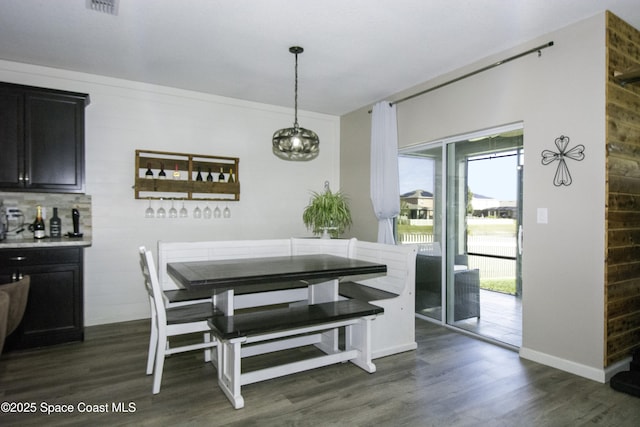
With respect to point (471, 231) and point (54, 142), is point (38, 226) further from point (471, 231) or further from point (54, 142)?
point (471, 231)

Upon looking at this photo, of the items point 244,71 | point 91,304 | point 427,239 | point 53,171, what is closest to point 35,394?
point 91,304

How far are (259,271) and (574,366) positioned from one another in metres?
2.57

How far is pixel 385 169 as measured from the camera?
4.79 metres

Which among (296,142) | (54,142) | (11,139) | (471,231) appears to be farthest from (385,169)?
(11,139)

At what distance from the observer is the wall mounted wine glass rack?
445 centimetres

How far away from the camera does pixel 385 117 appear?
479 cm

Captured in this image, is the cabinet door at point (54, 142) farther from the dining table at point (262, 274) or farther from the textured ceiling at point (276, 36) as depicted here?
the dining table at point (262, 274)

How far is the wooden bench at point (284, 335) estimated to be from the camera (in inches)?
97.8

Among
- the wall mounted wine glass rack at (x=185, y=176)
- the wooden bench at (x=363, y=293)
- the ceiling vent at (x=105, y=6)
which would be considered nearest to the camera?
the ceiling vent at (x=105, y=6)

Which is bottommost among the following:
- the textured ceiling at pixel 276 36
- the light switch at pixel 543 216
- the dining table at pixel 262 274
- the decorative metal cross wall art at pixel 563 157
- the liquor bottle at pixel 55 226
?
the dining table at pixel 262 274

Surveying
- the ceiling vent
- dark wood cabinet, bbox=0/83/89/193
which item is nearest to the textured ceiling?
the ceiling vent

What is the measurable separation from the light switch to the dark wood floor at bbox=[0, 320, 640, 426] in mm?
1193

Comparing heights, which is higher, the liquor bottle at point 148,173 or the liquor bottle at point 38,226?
the liquor bottle at point 148,173

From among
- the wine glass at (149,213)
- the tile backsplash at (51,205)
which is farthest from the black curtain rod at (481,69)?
the tile backsplash at (51,205)
